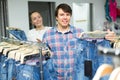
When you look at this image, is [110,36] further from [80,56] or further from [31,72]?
[31,72]

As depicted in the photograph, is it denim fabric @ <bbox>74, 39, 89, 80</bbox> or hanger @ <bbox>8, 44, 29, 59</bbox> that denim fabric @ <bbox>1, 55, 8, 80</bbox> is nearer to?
hanger @ <bbox>8, 44, 29, 59</bbox>

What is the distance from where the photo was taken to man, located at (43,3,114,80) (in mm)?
2734

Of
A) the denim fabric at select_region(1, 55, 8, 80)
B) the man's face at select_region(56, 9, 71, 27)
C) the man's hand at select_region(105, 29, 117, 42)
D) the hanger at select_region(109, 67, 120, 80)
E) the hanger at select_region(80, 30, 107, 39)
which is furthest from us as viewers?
the denim fabric at select_region(1, 55, 8, 80)

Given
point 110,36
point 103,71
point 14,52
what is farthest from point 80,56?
point 103,71

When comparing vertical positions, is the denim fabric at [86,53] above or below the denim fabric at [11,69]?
above

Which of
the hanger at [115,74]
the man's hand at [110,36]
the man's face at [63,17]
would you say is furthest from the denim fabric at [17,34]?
the hanger at [115,74]

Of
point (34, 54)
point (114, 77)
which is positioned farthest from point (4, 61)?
point (114, 77)

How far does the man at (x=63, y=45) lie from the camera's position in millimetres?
2734

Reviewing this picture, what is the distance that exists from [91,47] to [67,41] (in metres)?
0.56

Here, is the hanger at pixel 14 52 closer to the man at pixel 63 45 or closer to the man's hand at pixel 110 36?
the man at pixel 63 45

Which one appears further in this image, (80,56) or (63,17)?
(63,17)

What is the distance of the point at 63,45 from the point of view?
9.10 ft

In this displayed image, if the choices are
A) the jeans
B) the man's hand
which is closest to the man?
the jeans

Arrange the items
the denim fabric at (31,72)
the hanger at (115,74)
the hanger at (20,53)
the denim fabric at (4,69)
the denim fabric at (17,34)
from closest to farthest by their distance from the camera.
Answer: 1. the hanger at (115,74)
2. the denim fabric at (31,72)
3. the hanger at (20,53)
4. the denim fabric at (4,69)
5. the denim fabric at (17,34)
